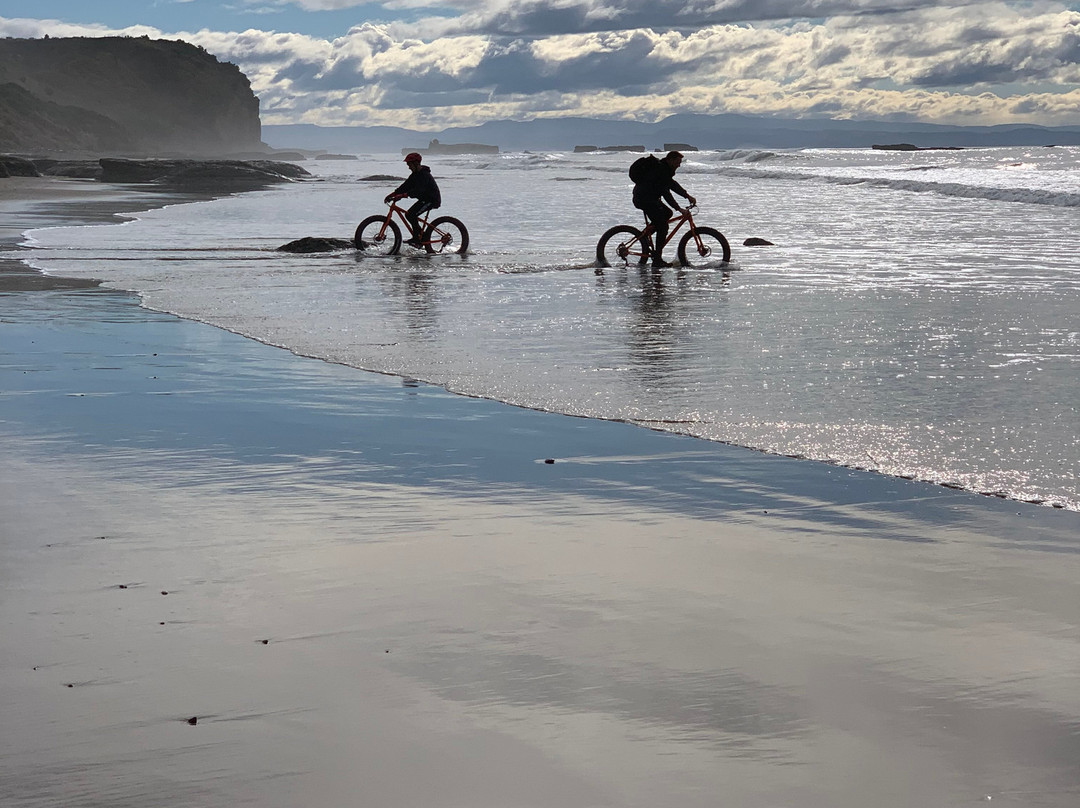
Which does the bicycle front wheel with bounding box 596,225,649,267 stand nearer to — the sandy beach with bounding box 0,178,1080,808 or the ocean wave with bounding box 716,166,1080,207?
the sandy beach with bounding box 0,178,1080,808

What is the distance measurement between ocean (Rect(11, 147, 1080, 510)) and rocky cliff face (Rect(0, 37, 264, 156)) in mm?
151122

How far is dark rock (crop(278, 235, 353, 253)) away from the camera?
2005 centimetres

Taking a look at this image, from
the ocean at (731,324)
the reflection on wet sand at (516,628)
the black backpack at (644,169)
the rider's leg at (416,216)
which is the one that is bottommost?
the reflection on wet sand at (516,628)

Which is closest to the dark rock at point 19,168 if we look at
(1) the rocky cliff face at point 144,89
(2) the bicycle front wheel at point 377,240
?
(2) the bicycle front wheel at point 377,240

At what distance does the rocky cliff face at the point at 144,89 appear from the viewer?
174 meters

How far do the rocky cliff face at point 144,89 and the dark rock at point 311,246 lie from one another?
149736 mm

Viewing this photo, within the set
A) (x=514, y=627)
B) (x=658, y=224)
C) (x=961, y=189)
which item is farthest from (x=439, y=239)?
(x=961, y=189)

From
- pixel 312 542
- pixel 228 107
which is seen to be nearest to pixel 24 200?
pixel 312 542

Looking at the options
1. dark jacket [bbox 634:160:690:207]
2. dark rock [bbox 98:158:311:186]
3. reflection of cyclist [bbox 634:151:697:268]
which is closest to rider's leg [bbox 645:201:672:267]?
reflection of cyclist [bbox 634:151:697:268]

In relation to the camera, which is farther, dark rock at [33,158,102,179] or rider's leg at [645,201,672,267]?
dark rock at [33,158,102,179]

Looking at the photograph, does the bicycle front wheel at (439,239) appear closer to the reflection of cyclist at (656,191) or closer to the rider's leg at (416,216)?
the rider's leg at (416,216)

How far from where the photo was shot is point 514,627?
12.5ft

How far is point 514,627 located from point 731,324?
799 centimetres

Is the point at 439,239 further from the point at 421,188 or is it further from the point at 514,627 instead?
the point at 514,627
